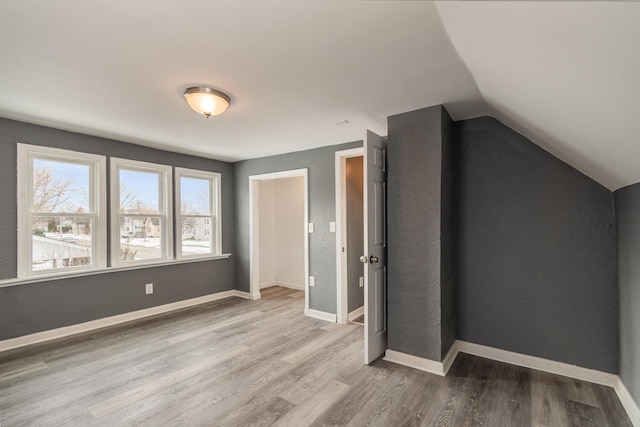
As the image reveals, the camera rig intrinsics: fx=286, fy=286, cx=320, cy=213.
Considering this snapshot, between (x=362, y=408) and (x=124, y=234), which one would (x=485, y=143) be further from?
(x=124, y=234)

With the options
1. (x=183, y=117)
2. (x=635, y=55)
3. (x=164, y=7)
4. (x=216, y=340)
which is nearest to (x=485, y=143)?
(x=635, y=55)

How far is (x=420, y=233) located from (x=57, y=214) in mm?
3902

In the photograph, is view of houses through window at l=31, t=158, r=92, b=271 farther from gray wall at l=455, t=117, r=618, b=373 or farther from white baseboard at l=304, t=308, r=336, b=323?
gray wall at l=455, t=117, r=618, b=373

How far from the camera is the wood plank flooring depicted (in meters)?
1.90

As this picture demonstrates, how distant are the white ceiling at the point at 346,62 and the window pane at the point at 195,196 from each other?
1.77 metres

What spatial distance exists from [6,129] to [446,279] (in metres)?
4.55

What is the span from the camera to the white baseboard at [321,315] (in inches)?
149

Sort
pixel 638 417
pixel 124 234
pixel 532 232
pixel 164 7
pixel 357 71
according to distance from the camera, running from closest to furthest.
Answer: pixel 164 7 → pixel 638 417 → pixel 357 71 → pixel 532 232 → pixel 124 234

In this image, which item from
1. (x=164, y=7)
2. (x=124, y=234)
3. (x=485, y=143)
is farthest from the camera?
(x=124, y=234)

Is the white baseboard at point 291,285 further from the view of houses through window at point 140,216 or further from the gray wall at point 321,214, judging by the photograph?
the view of houses through window at point 140,216

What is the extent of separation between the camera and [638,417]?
5.80ft

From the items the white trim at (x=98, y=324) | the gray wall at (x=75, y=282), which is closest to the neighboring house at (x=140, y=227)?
the gray wall at (x=75, y=282)

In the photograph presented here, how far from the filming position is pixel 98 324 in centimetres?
346

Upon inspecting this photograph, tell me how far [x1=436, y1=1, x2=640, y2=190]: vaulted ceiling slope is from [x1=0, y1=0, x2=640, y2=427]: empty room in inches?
0.4
